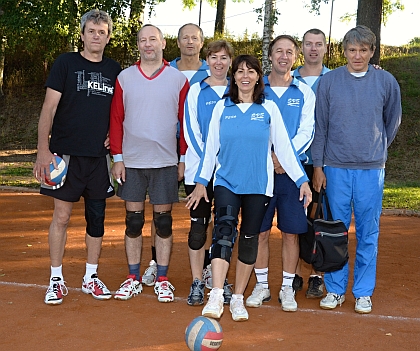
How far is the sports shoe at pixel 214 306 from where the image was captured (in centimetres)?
552

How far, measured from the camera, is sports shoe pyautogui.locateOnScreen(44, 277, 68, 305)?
6.10m

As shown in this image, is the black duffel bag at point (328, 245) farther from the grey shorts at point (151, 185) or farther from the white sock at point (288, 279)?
the grey shorts at point (151, 185)

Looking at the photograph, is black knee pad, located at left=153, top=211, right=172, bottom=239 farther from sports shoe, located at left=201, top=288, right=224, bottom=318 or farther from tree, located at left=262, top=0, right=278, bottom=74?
tree, located at left=262, top=0, right=278, bottom=74

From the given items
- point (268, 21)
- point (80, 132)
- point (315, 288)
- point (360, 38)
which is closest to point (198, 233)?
point (315, 288)

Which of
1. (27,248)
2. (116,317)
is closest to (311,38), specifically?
(116,317)

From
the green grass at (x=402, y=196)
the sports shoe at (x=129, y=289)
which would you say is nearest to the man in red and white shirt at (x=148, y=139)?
the sports shoe at (x=129, y=289)

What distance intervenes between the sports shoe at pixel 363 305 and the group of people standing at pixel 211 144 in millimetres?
11

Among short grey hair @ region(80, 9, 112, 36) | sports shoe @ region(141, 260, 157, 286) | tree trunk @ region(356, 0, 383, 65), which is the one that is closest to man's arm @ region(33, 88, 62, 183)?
short grey hair @ region(80, 9, 112, 36)

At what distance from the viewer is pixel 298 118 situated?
6.19m

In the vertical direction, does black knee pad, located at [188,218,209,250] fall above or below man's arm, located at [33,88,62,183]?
below

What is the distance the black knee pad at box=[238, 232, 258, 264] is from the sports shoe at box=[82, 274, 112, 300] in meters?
1.35

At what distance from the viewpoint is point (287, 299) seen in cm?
618

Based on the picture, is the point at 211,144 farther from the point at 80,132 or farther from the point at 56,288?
the point at 56,288

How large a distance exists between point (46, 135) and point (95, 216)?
88 centimetres
